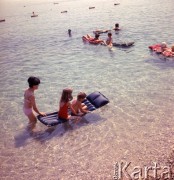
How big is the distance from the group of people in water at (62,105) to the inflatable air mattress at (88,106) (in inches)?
7.7

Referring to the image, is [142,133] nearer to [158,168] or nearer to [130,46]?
[158,168]

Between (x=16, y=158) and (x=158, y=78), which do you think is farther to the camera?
(x=158, y=78)

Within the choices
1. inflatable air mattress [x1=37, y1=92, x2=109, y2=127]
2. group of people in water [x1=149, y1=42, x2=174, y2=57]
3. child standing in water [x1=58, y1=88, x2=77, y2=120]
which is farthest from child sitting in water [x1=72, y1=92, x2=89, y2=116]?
group of people in water [x1=149, y1=42, x2=174, y2=57]

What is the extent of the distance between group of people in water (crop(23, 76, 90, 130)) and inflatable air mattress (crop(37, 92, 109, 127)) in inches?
7.7

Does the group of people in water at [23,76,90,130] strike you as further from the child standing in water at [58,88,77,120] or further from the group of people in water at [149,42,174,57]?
the group of people in water at [149,42,174,57]

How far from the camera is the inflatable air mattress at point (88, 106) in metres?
10.5

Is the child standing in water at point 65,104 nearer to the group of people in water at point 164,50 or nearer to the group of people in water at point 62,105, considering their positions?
the group of people in water at point 62,105

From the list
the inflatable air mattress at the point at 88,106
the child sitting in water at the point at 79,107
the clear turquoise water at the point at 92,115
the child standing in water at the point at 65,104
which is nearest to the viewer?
the clear turquoise water at the point at 92,115

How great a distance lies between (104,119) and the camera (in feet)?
37.2

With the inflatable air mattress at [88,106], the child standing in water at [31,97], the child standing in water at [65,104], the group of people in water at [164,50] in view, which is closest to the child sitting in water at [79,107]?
the child standing in water at [65,104]

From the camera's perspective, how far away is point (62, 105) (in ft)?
34.2

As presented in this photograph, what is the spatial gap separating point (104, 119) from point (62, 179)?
3.94m

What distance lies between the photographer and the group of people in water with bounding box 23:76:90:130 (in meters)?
9.96

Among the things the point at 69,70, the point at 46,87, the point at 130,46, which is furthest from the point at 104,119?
the point at 130,46
